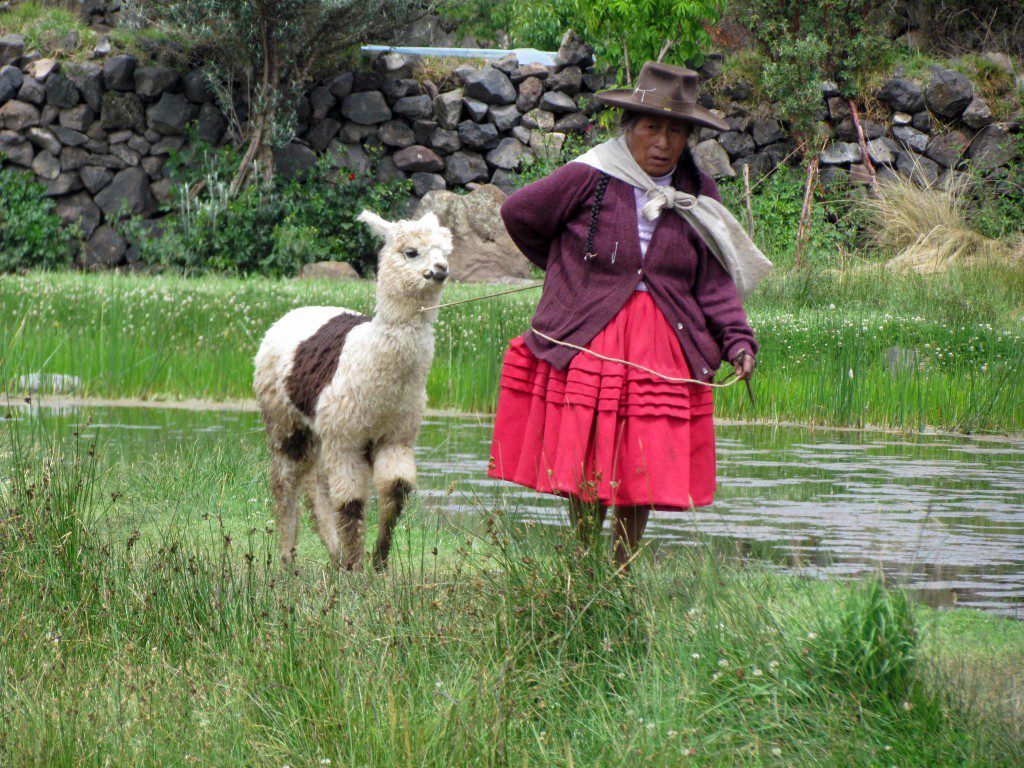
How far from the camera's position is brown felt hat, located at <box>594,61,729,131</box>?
4.67 metres

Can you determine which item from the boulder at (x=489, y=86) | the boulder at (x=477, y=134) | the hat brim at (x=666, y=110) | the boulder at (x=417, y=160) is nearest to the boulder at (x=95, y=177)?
the boulder at (x=417, y=160)

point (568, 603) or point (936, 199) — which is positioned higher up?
point (936, 199)

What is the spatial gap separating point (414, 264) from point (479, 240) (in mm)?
13949

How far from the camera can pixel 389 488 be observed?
5.37 meters

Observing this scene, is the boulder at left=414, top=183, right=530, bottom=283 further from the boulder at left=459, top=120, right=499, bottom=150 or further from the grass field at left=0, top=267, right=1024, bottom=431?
the grass field at left=0, top=267, right=1024, bottom=431

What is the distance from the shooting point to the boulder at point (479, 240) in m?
19.1

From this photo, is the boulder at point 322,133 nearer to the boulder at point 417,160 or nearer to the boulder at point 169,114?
the boulder at point 417,160

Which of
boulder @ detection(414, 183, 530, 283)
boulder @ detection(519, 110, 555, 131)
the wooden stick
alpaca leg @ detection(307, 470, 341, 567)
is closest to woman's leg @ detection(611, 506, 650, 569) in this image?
alpaca leg @ detection(307, 470, 341, 567)

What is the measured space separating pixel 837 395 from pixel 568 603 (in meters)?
7.18

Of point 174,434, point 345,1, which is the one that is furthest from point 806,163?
point 174,434

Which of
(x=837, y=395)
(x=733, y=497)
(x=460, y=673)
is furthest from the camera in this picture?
(x=837, y=395)

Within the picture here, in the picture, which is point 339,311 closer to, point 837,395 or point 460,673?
point 460,673

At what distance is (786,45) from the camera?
19453mm

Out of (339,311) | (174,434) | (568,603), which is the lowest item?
(174,434)
